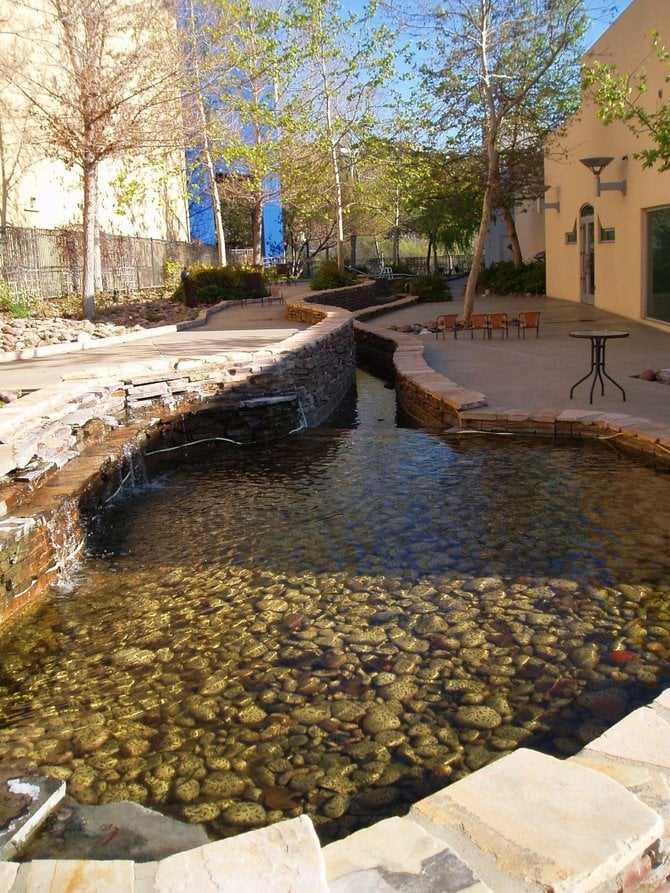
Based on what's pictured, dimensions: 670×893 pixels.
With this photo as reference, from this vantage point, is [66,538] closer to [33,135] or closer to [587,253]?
[33,135]

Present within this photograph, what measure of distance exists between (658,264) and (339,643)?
13.6 metres

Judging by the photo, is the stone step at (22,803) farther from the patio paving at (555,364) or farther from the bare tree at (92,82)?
the bare tree at (92,82)

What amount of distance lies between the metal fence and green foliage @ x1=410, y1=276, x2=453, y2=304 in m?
8.76

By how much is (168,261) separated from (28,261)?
929cm

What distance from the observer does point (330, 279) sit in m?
26.0

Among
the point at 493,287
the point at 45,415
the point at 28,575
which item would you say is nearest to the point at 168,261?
A: the point at 493,287

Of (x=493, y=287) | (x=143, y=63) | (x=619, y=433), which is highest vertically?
(x=143, y=63)

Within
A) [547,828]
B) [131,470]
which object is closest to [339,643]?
[547,828]

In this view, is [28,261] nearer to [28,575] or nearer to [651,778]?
[28,575]

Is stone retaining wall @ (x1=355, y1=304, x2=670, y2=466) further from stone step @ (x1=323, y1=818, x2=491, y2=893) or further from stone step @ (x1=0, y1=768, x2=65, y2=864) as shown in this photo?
stone step @ (x1=0, y1=768, x2=65, y2=864)

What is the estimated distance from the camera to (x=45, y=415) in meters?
6.86

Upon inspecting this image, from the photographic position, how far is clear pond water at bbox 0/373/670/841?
3141 millimetres

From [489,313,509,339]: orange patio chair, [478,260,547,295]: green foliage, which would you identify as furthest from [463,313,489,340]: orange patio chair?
[478,260,547,295]: green foliage

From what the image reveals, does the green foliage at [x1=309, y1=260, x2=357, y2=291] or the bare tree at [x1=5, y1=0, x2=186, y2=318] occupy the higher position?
the bare tree at [x1=5, y1=0, x2=186, y2=318]
